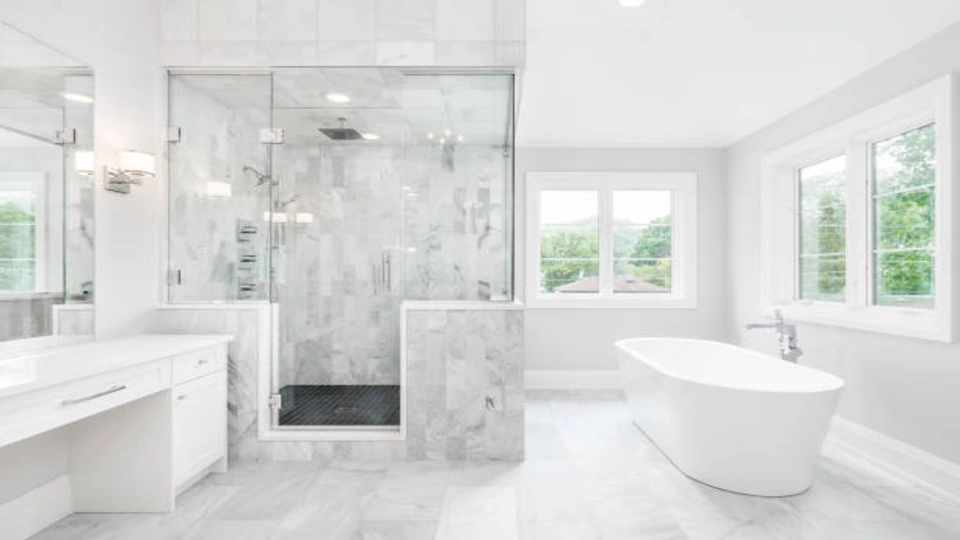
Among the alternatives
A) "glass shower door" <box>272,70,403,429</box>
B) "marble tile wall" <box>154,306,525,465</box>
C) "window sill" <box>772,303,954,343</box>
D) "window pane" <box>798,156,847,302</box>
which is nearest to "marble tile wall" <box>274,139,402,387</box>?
"glass shower door" <box>272,70,403,429</box>

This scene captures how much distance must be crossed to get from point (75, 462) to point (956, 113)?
4590 mm

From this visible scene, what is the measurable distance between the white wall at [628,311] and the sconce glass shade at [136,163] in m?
2.99

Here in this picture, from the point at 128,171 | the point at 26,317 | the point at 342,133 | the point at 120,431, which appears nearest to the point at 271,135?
the point at 342,133

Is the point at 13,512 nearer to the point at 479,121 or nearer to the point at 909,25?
the point at 479,121

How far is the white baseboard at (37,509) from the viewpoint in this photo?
2.03 metres

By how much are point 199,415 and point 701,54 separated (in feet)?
11.0

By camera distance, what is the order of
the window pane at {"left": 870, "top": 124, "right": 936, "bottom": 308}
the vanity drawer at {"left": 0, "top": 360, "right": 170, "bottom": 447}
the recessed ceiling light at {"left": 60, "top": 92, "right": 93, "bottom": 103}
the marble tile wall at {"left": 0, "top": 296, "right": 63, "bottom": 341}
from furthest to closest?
1. the window pane at {"left": 870, "top": 124, "right": 936, "bottom": 308}
2. the recessed ceiling light at {"left": 60, "top": 92, "right": 93, "bottom": 103}
3. the marble tile wall at {"left": 0, "top": 296, "right": 63, "bottom": 341}
4. the vanity drawer at {"left": 0, "top": 360, "right": 170, "bottom": 447}

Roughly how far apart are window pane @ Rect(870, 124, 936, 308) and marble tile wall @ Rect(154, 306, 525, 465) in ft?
7.56

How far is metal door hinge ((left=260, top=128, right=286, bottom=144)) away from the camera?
318 centimetres

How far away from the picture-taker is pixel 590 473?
2.81 meters

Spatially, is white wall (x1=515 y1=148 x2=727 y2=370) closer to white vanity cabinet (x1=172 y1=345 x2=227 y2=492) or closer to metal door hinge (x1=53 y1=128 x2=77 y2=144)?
white vanity cabinet (x1=172 y1=345 x2=227 y2=492)

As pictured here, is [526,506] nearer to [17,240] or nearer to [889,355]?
[889,355]

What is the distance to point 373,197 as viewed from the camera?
3572 millimetres

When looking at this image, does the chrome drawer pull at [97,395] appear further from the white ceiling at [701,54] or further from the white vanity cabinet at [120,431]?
the white ceiling at [701,54]
